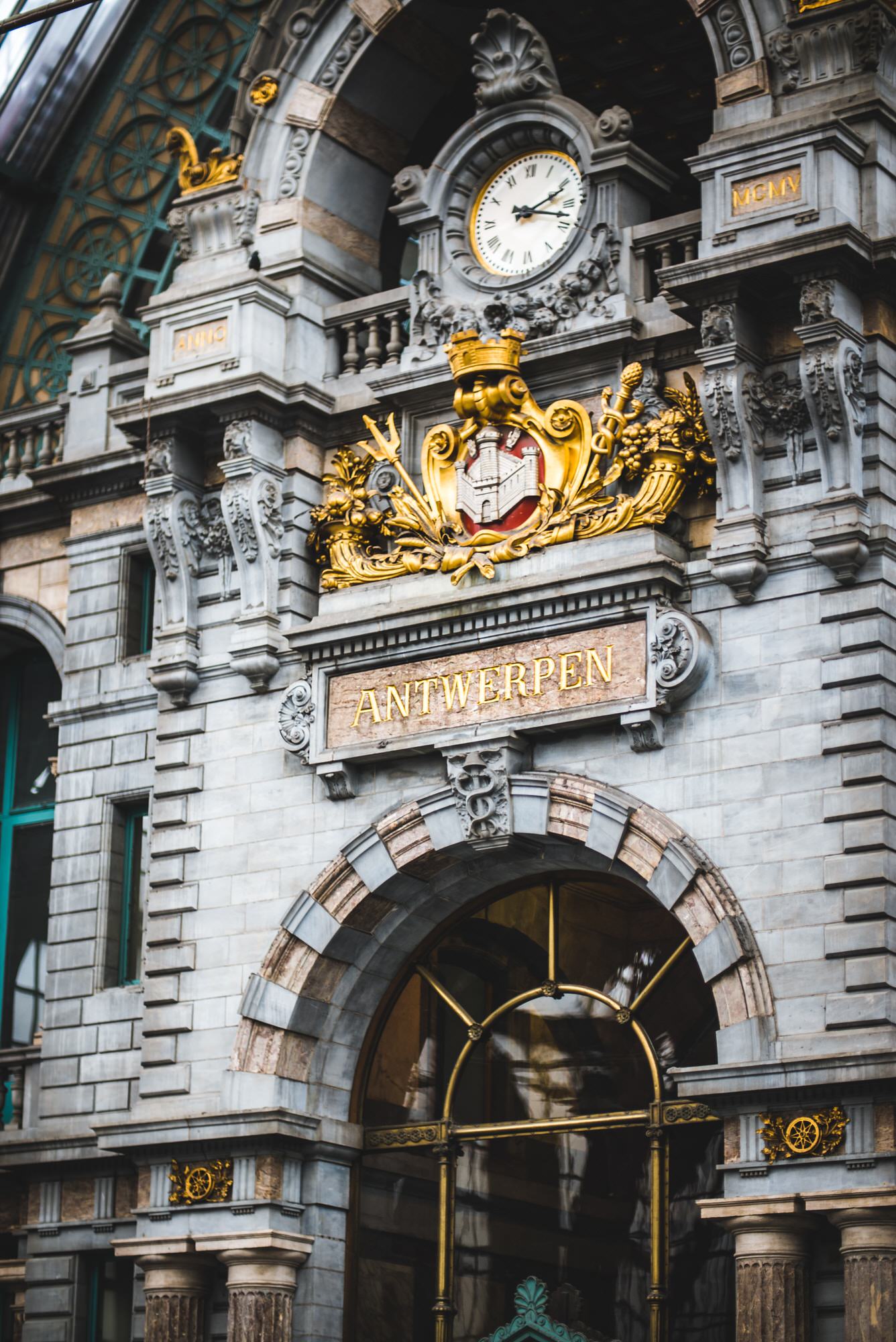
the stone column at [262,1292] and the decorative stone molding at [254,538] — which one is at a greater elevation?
the decorative stone molding at [254,538]

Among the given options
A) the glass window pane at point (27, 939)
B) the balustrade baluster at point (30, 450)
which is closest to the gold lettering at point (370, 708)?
the glass window pane at point (27, 939)

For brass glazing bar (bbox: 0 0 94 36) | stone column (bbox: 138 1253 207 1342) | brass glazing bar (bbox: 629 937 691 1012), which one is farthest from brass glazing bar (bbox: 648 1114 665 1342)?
brass glazing bar (bbox: 0 0 94 36)

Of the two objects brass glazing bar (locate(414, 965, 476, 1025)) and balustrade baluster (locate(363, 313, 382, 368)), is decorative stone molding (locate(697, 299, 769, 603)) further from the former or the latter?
brass glazing bar (locate(414, 965, 476, 1025))

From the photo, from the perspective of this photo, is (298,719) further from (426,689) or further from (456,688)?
(456,688)

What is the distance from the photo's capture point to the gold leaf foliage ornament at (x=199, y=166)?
29.5 m

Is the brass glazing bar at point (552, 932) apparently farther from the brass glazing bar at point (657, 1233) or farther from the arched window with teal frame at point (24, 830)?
the arched window with teal frame at point (24, 830)

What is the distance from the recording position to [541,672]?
25.6 m

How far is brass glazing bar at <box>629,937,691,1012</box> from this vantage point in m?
25.0

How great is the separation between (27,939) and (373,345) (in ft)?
29.1

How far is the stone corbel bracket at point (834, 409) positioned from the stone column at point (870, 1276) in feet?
19.3

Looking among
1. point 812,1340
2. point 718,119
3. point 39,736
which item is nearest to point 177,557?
point 39,736

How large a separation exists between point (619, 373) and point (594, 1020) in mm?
6569

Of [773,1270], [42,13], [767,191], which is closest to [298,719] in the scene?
[767,191]

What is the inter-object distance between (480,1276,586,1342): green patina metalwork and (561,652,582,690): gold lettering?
5796 millimetres
